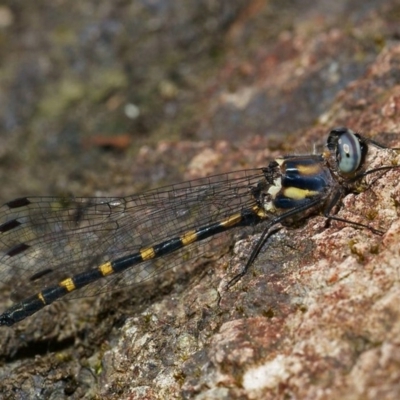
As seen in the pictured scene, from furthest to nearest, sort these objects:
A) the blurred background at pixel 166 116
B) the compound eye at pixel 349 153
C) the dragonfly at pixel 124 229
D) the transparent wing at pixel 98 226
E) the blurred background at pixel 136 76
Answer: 1. the blurred background at pixel 136 76
2. the transparent wing at pixel 98 226
3. the dragonfly at pixel 124 229
4. the compound eye at pixel 349 153
5. the blurred background at pixel 166 116

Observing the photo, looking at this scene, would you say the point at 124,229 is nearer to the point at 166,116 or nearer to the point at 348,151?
the point at 348,151

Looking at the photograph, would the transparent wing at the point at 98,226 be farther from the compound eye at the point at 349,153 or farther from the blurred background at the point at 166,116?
the compound eye at the point at 349,153

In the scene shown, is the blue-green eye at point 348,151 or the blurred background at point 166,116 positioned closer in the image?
the blurred background at point 166,116

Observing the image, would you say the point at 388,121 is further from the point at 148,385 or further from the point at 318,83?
the point at 148,385

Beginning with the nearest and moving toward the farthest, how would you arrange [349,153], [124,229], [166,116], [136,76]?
[349,153] → [124,229] → [166,116] → [136,76]

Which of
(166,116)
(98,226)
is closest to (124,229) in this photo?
(98,226)

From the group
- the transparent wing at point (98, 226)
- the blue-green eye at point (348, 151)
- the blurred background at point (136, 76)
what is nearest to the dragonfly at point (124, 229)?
the transparent wing at point (98, 226)

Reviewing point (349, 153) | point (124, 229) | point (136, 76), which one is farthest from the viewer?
point (136, 76)

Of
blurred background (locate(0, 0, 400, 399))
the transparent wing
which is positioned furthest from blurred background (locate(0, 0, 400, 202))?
the transparent wing
